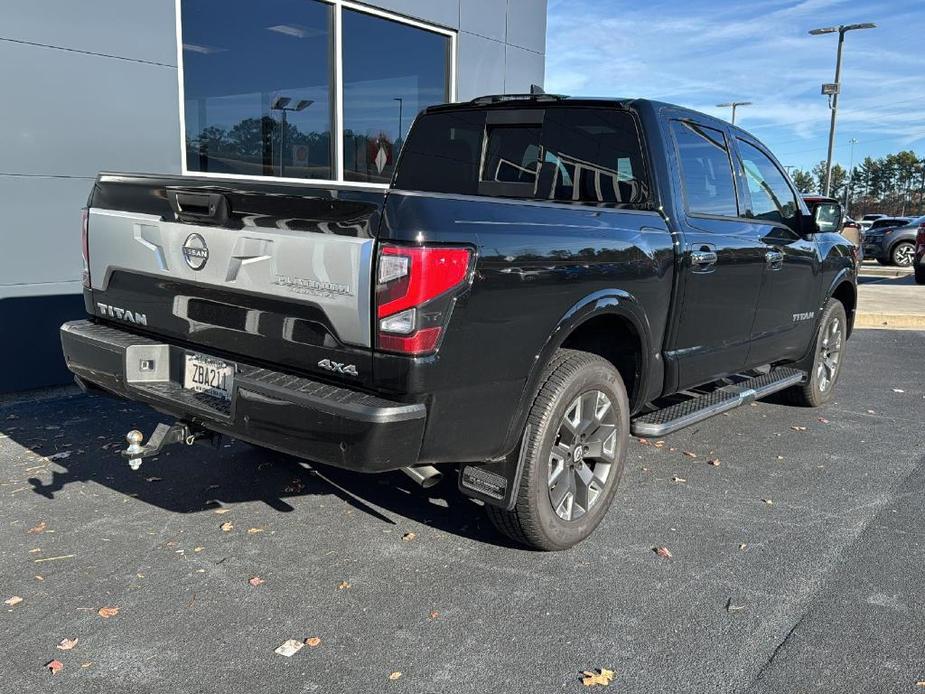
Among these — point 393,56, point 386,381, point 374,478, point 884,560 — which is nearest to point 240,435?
point 386,381

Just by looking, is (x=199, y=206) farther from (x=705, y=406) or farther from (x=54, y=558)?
(x=705, y=406)

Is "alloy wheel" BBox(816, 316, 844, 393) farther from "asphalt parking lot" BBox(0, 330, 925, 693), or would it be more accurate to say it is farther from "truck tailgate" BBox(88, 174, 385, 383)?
"truck tailgate" BBox(88, 174, 385, 383)

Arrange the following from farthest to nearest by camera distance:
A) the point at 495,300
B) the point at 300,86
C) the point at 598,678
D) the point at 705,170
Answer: the point at 300,86, the point at 705,170, the point at 495,300, the point at 598,678

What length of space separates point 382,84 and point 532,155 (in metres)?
4.87

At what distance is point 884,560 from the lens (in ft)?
12.0

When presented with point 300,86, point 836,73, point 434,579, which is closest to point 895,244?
point 836,73

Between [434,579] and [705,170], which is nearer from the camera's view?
[434,579]

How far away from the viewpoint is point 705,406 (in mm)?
4539

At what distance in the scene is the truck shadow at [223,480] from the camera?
4.11 meters

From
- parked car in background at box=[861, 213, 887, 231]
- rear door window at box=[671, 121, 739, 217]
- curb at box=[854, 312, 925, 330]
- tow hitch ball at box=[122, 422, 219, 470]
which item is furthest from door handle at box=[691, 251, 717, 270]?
parked car in background at box=[861, 213, 887, 231]

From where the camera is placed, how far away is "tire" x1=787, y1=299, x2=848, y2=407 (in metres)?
6.18

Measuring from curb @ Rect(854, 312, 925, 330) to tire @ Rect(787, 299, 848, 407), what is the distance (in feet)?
16.6

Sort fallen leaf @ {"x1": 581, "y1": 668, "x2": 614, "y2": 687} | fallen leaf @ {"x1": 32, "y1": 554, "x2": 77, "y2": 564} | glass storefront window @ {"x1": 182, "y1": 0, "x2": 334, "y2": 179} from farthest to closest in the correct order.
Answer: glass storefront window @ {"x1": 182, "y1": 0, "x2": 334, "y2": 179}
fallen leaf @ {"x1": 32, "y1": 554, "x2": 77, "y2": 564}
fallen leaf @ {"x1": 581, "y1": 668, "x2": 614, "y2": 687}

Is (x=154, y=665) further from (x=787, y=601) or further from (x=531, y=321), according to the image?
(x=787, y=601)
